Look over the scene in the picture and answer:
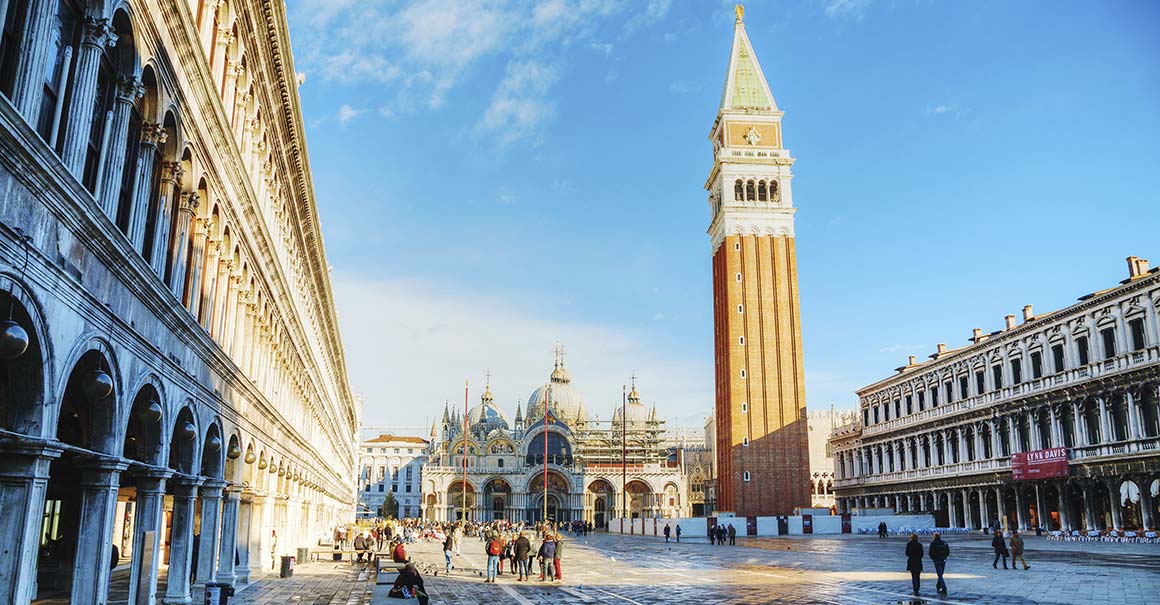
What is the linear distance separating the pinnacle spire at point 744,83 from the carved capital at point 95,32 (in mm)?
72752

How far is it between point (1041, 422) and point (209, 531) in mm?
45544

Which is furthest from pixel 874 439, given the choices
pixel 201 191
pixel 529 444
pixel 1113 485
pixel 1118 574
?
pixel 201 191

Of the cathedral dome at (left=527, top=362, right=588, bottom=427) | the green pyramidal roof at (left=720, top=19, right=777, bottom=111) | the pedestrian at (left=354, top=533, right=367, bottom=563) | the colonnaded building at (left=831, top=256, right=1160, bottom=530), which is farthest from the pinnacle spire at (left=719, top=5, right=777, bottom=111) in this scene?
the pedestrian at (left=354, top=533, right=367, bottom=563)

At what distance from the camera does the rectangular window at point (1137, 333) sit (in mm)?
41562

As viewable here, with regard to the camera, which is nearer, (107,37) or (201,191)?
(107,37)

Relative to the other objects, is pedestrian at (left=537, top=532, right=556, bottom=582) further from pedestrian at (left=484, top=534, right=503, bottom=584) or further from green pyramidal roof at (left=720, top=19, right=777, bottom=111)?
green pyramidal roof at (left=720, top=19, right=777, bottom=111)

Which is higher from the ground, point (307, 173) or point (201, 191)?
point (307, 173)

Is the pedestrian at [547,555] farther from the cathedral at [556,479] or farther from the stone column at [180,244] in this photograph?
the cathedral at [556,479]

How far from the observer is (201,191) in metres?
15.3

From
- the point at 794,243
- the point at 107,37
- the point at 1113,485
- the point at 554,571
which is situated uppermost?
the point at 794,243

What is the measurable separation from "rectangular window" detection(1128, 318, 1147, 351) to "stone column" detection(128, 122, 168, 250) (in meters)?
43.6

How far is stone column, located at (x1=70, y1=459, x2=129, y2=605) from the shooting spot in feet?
36.7

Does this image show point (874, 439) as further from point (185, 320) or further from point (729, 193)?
point (185, 320)

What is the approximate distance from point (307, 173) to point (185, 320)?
13.8m
